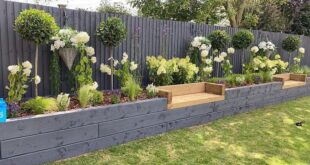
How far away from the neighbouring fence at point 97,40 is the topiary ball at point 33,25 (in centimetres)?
30

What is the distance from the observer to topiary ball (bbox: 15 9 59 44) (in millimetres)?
3066

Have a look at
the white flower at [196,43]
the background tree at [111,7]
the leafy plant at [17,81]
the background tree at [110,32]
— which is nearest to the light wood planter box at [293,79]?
the white flower at [196,43]

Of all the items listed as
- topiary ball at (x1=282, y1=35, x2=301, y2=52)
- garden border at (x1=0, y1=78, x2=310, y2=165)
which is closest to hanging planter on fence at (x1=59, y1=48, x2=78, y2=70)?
garden border at (x1=0, y1=78, x2=310, y2=165)

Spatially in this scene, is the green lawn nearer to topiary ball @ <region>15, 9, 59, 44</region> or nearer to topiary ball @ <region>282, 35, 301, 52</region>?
topiary ball @ <region>15, 9, 59, 44</region>

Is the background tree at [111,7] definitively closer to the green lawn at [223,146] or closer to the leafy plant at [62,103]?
the green lawn at [223,146]

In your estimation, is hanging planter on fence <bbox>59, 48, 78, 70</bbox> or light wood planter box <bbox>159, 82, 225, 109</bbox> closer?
→ hanging planter on fence <bbox>59, 48, 78, 70</bbox>

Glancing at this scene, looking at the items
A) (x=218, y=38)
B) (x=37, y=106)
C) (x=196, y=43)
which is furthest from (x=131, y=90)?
(x=218, y=38)

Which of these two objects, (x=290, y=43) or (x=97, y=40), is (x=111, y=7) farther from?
(x=97, y=40)

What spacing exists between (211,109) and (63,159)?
2.63 m

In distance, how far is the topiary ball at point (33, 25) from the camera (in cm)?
307

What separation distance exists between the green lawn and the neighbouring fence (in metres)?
1.35

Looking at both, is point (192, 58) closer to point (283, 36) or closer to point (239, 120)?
point (239, 120)

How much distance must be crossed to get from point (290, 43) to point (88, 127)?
6.95 meters

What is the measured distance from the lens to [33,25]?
3053mm
